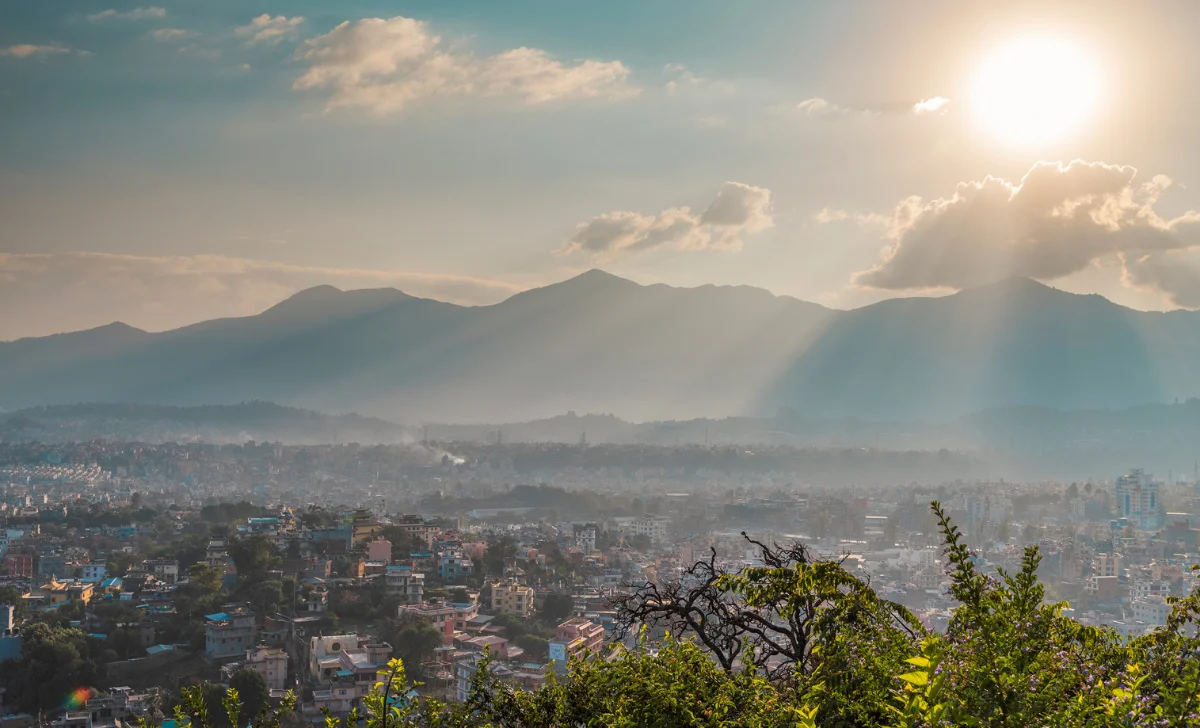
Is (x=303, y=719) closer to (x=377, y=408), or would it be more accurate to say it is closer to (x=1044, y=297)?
(x=377, y=408)

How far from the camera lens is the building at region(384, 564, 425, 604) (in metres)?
21.7

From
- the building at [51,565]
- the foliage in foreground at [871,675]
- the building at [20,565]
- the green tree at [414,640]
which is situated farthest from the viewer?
the building at [51,565]

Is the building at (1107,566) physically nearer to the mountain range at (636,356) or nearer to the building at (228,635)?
the building at (228,635)

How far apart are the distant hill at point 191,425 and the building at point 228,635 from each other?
235 feet

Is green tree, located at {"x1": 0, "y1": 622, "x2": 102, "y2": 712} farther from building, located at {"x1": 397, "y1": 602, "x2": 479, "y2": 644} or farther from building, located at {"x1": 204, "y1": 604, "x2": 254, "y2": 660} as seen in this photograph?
building, located at {"x1": 397, "y1": 602, "x2": 479, "y2": 644}

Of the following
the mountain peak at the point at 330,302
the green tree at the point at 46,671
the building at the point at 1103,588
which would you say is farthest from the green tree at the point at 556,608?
the mountain peak at the point at 330,302

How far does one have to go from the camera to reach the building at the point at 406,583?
2166 centimetres

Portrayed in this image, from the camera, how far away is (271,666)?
15430 mm

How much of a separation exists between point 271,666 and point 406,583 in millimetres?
7173

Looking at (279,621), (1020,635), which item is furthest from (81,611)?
(1020,635)

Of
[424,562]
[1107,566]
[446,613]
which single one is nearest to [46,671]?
[446,613]

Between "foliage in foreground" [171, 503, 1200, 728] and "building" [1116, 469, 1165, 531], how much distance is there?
155 ft

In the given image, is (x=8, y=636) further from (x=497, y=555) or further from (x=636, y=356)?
(x=636, y=356)

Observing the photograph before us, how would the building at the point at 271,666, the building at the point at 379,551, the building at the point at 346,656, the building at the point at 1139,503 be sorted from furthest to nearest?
the building at the point at 1139,503, the building at the point at 379,551, the building at the point at 271,666, the building at the point at 346,656
